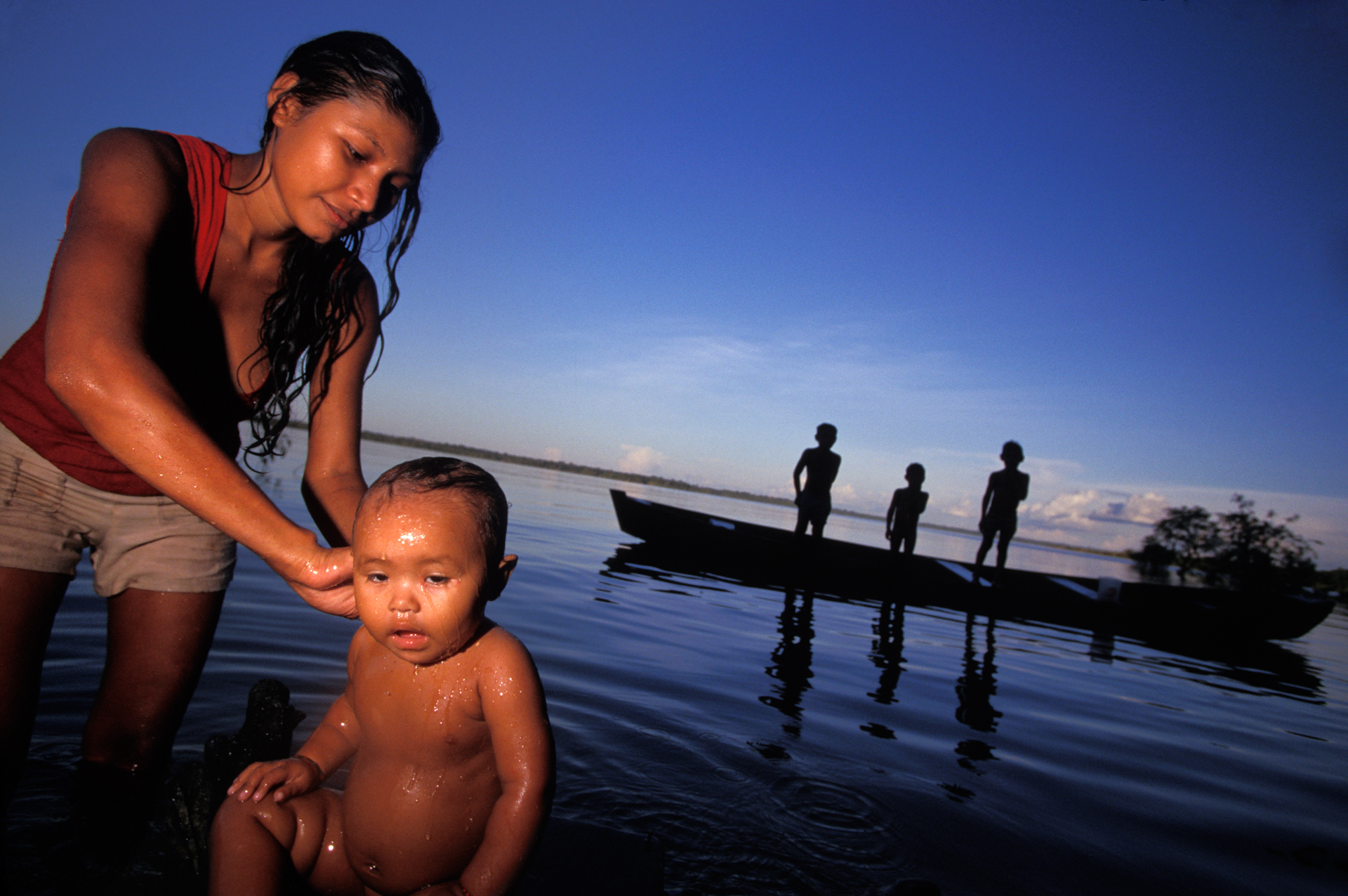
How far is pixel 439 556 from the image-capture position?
5.03 feet

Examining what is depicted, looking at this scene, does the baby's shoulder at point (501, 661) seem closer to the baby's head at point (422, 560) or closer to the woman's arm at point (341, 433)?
the baby's head at point (422, 560)

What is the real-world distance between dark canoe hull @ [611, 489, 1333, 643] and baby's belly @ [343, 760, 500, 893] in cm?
912

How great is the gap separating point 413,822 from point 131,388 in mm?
1201

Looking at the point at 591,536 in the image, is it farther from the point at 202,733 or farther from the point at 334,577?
the point at 334,577

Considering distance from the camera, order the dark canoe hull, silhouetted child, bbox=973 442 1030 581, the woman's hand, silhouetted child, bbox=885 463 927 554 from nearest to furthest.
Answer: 1. the woman's hand
2. the dark canoe hull
3. silhouetted child, bbox=973 442 1030 581
4. silhouetted child, bbox=885 463 927 554

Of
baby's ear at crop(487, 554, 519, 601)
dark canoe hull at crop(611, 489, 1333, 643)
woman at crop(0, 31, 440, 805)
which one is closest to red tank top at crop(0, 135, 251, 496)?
woman at crop(0, 31, 440, 805)

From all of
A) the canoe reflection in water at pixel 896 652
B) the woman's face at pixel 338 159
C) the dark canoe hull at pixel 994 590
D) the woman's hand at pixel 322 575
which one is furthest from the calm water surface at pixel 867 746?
the dark canoe hull at pixel 994 590

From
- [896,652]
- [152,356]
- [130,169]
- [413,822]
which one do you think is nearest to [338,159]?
[130,169]

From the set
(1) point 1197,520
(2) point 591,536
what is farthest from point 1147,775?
(1) point 1197,520

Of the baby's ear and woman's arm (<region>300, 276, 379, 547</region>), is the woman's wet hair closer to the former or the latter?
the baby's ear

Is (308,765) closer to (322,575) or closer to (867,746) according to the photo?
(322,575)

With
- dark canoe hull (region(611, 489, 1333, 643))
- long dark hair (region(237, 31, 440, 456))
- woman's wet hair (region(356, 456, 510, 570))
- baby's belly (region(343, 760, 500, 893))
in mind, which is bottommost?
baby's belly (region(343, 760, 500, 893))

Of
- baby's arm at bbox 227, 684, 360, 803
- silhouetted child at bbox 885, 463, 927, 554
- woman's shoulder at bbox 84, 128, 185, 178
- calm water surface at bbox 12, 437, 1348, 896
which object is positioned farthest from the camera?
silhouetted child at bbox 885, 463, 927, 554

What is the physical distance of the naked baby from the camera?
1.54m
